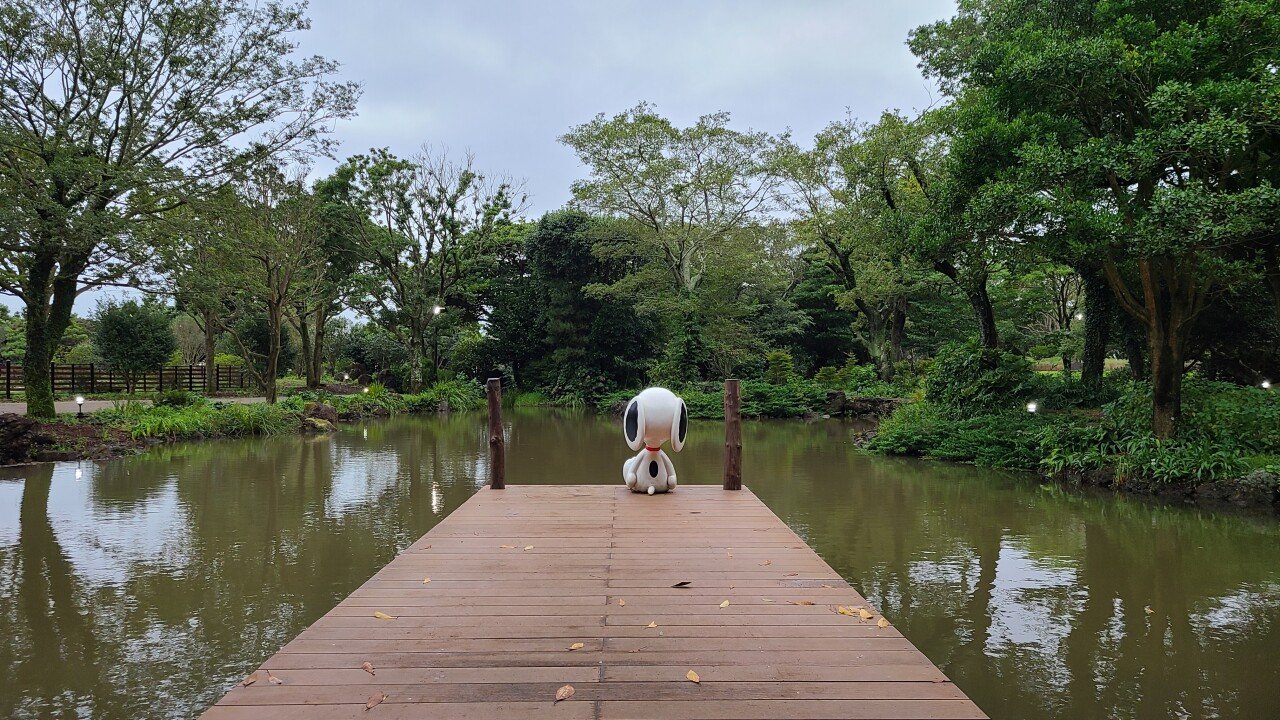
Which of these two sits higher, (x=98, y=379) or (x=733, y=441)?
(x=98, y=379)

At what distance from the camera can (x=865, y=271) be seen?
896 inches

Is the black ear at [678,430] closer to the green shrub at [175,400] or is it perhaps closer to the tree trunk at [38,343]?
the tree trunk at [38,343]

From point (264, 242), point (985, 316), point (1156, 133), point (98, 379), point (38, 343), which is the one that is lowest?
point (98, 379)

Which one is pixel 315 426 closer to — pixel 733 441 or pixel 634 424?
pixel 634 424

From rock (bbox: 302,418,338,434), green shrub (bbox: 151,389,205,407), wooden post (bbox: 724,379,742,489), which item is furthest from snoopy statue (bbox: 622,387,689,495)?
green shrub (bbox: 151,389,205,407)

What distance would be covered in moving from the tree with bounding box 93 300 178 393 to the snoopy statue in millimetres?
23447

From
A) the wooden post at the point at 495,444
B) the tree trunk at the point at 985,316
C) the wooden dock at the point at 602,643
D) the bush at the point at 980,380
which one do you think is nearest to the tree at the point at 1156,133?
the bush at the point at 980,380

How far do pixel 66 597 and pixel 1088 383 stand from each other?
617 inches

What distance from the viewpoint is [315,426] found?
17.0 m

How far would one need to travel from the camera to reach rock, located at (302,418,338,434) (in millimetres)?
16844

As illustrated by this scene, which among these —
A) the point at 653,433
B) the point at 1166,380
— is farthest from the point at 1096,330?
the point at 653,433

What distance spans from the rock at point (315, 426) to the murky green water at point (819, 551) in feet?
18.0

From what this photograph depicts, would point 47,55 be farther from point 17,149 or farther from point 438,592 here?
point 438,592

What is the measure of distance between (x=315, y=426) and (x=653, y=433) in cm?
1348
